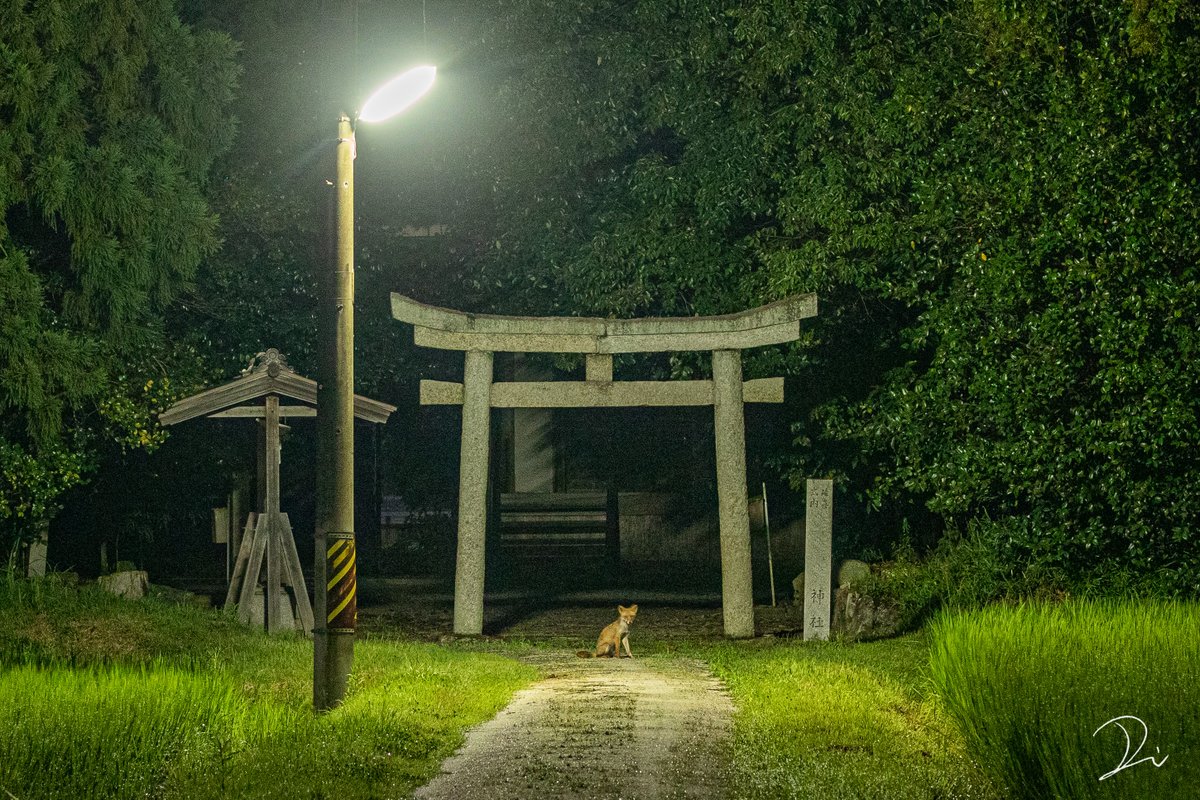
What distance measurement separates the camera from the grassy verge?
346 inches

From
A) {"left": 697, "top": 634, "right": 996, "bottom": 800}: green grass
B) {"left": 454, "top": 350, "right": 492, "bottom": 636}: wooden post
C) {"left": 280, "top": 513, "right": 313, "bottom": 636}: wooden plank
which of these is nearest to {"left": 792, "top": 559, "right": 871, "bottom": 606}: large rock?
{"left": 697, "top": 634, "right": 996, "bottom": 800}: green grass

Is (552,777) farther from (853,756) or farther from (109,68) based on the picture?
(109,68)

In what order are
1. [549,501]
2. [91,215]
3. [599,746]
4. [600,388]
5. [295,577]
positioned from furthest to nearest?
[549,501]
[91,215]
[295,577]
[600,388]
[599,746]

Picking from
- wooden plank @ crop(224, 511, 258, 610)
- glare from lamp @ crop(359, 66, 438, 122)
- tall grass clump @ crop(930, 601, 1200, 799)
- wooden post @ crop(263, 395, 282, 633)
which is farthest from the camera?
wooden plank @ crop(224, 511, 258, 610)

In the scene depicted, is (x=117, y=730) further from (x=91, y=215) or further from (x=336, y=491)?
(x=91, y=215)

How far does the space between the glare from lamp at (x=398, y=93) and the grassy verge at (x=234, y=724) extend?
4.62m

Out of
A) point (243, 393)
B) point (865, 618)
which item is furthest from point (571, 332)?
point (865, 618)

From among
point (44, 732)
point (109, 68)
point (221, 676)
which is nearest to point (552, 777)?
A: point (44, 732)

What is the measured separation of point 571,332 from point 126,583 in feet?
22.9

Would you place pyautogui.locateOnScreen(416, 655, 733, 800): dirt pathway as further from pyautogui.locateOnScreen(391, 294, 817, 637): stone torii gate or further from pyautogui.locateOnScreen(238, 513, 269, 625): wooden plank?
pyautogui.locateOnScreen(238, 513, 269, 625): wooden plank

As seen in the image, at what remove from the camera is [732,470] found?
1761cm

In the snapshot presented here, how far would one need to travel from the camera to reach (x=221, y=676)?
12227mm

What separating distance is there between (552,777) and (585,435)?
1736 cm

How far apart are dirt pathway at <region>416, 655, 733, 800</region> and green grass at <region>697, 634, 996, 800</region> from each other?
233 millimetres
